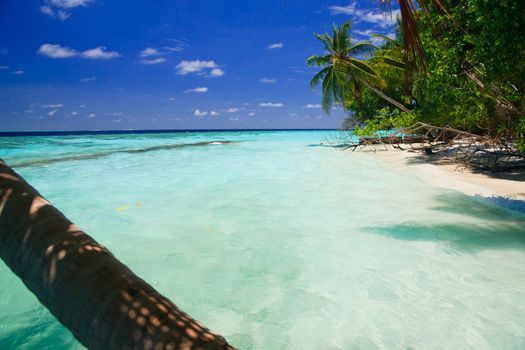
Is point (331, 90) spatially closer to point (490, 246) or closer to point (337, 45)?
point (337, 45)

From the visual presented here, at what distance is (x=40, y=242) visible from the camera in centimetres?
107

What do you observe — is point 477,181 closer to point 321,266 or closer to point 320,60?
point 321,266

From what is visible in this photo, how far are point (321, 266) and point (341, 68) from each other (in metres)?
21.2

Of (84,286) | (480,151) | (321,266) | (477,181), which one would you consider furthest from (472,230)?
(480,151)

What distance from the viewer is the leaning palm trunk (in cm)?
93

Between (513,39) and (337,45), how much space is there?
2118 centimetres

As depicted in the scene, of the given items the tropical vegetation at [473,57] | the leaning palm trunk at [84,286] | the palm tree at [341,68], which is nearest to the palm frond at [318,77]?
the palm tree at [341,68]

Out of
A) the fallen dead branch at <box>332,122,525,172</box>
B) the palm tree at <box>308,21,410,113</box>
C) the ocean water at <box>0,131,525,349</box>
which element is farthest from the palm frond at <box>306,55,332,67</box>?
the ocean water at <box>0,131,525,349</box>

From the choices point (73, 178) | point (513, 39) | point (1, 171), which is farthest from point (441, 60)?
point (73, 178)

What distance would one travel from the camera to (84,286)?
98 centimetres

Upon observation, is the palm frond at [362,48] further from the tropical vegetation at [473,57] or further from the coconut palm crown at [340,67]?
the tropical vegetation at [473,57]

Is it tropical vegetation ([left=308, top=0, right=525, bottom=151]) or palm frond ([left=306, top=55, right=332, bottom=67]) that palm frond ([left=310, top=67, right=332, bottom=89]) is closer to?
palm frond ([left=306, top=55, right=332, bottom=67])

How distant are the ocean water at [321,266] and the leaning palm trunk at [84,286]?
216 centimetres

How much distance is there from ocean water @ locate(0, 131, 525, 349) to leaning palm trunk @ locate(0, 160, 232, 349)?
2.16 m
